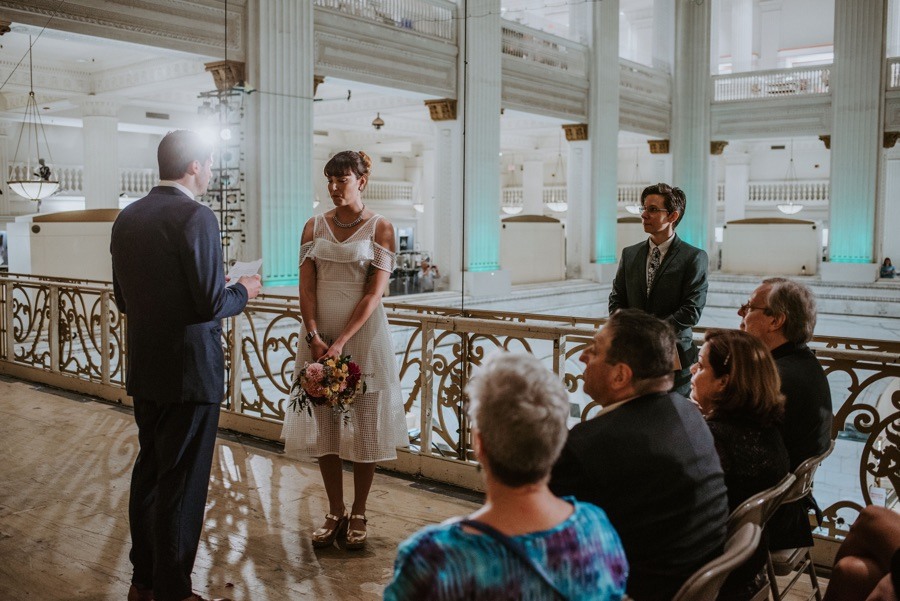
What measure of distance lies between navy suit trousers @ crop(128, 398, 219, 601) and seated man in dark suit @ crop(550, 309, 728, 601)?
139 cm

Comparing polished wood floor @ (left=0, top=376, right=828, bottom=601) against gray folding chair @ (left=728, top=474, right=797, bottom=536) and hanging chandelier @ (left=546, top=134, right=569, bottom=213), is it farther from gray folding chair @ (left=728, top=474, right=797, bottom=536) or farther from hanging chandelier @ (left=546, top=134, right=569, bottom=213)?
hanging chandelier @ (left=546, top=134, right=569, bottom=213)

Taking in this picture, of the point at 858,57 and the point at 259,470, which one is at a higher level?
the point at 858,57

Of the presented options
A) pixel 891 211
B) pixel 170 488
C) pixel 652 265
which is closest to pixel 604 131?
pixel 891 211

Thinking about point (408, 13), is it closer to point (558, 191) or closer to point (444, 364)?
point (444, 364)

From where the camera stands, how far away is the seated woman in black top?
2.18 meters

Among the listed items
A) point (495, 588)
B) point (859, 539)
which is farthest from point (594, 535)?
point (859, 539)

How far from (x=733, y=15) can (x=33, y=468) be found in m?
23.9

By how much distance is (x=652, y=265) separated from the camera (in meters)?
3.74

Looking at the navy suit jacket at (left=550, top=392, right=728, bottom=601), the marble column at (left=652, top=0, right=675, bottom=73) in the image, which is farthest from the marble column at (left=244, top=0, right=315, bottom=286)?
the marble column at (left=652, top=0, right=675, bottom=73)

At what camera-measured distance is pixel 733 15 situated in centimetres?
2364

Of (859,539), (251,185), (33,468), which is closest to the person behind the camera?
(859,539)

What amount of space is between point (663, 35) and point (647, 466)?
20584 mm

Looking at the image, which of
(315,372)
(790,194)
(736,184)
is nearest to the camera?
(315,372)

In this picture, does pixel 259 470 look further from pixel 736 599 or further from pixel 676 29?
pixel 676 29
